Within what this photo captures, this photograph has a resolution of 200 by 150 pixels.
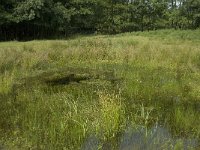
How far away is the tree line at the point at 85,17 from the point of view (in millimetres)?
32125

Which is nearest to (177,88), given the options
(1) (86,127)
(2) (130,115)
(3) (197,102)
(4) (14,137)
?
(3) (197,102)

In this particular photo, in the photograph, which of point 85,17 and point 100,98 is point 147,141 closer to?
point 100,98

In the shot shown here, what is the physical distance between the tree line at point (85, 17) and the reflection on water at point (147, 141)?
25.6m

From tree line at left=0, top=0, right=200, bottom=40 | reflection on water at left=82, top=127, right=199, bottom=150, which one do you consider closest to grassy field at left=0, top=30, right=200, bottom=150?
reflection on water at left=82, top=127, right=199, bottom=150

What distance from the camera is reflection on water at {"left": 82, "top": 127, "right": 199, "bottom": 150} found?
646 cm

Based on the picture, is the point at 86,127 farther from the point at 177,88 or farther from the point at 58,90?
the point at 177,88

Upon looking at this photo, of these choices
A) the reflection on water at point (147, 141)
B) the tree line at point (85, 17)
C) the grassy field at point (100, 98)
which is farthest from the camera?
the tree line at point (85, 17)

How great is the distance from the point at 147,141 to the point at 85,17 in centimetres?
3853

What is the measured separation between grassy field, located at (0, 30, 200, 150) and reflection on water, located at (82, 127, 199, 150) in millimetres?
19

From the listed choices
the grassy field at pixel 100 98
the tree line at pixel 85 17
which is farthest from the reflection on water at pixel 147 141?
the tree line at pixel 85 17

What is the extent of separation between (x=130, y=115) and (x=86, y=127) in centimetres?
155

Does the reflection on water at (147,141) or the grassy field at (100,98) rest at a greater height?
the grassy field at (100,98)

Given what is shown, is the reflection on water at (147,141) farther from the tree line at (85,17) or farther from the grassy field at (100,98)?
the tree line at (85,17)

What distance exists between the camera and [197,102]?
991 centimetres
